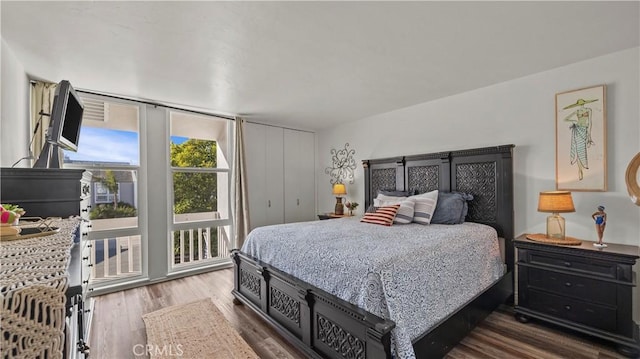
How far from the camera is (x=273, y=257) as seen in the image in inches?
102

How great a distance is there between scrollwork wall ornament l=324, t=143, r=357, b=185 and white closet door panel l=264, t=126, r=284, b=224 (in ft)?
3.34

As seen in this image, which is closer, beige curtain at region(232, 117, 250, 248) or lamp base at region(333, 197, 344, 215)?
beige curtain at region(232, 117, 250, 248)

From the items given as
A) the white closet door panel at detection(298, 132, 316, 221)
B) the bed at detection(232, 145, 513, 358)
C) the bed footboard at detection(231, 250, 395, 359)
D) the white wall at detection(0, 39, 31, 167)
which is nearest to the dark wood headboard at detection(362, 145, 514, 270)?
the bed at detection(232, 145, 513, 358)

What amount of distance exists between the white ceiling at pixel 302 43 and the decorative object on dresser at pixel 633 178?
3.40 ft

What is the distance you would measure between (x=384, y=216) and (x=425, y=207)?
516 mm

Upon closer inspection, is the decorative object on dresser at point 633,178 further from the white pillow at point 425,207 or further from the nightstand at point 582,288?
the white pillow at point 425,207

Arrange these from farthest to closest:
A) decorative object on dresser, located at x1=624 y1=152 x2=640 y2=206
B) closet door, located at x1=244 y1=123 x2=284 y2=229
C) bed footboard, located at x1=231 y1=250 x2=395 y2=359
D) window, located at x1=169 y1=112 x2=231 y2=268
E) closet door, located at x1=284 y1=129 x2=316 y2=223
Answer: closet door, located at x1=284 y1=129 x2=316 y2=223 < closet door, located at x1=244 y1=123 x2=284 y2=229 < window, located at x1=169 y1=112 x2=231 y2=268 < decorative object on dresser, located at x1=624 y1=152 x2=640 y2=206 < bed footboard, located at x1=231 y1=250 x2=395 y2=359

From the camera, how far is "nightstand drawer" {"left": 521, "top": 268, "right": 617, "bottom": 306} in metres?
2.20

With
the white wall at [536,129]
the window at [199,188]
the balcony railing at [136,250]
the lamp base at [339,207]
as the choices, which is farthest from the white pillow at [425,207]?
the balcony railing at [136,250]

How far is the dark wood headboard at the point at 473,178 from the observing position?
3.05 metres

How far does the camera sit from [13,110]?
239 cm

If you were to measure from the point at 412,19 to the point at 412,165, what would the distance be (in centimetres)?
233

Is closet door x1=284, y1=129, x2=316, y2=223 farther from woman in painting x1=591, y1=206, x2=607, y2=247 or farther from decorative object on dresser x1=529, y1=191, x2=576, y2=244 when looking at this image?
woman in painting x1=591, y1=206, x2=607, y2=247

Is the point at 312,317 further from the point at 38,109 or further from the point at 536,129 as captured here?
the point at 38,109
